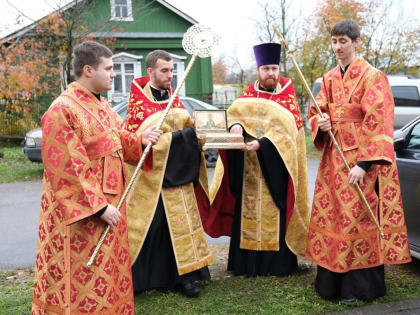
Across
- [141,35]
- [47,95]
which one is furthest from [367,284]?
[141,35]

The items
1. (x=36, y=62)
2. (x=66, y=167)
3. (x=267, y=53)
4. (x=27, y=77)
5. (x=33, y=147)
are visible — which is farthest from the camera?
(x=36, y=62)

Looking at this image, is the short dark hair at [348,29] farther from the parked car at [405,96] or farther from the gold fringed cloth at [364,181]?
the parked car at [405,96]

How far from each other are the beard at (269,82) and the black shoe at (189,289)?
6.40ft

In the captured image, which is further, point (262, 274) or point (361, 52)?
point (361, 52)

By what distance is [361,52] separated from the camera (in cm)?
2045

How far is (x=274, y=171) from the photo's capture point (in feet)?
14.4

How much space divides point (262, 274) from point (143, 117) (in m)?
1.91

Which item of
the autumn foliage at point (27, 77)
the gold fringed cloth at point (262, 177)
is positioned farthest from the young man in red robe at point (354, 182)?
the autumn foliage at point (27, 77)

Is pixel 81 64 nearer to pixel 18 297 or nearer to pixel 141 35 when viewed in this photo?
pixel 18 297

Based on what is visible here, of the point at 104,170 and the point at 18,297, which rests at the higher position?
the point at 104,170

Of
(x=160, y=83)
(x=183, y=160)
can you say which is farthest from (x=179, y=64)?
(x=183, y=160)

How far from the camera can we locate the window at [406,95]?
44.7ft

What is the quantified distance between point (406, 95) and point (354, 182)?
1144 cm

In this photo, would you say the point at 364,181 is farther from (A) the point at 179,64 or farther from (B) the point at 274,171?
(A) the point at 179,64
